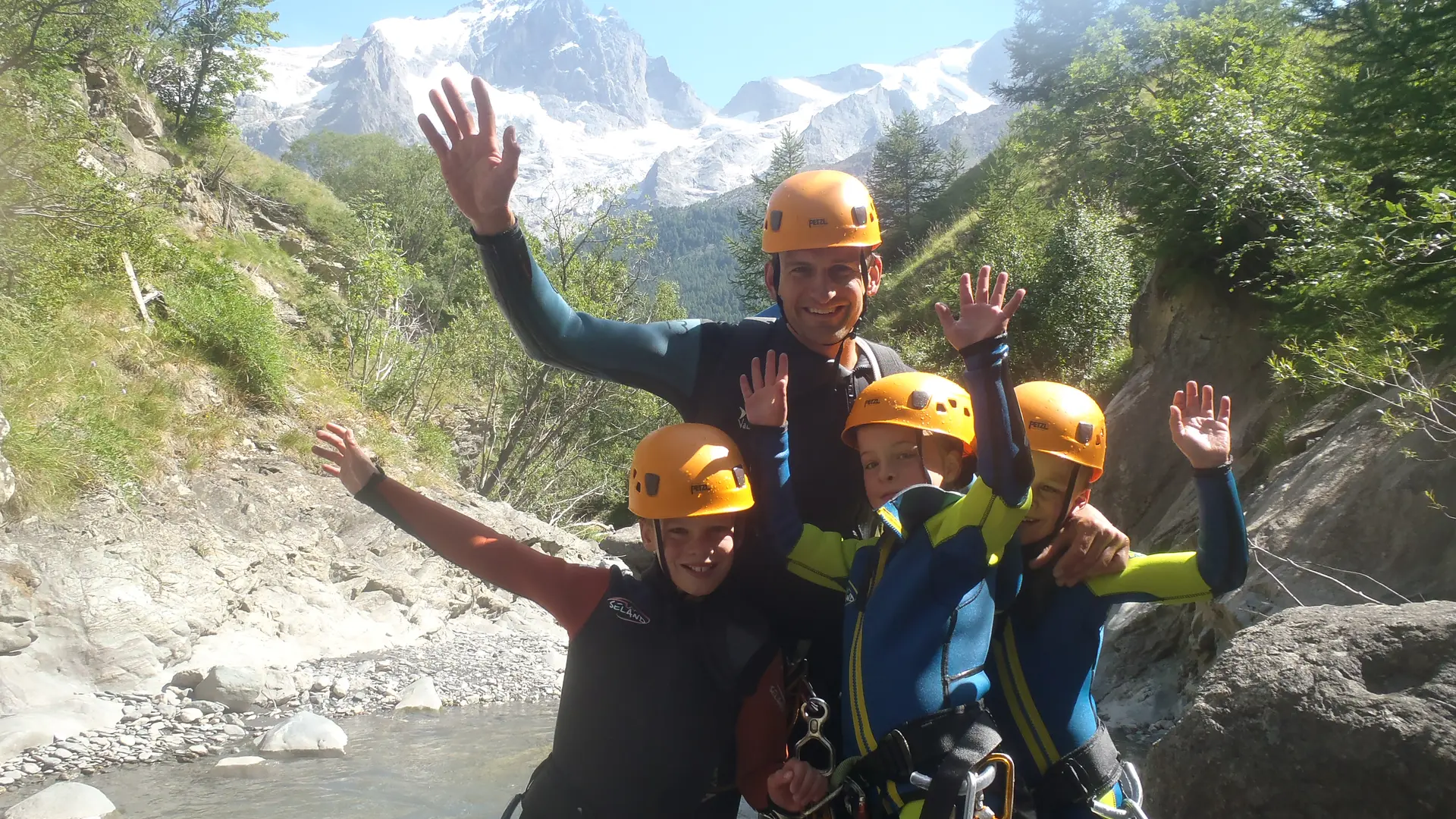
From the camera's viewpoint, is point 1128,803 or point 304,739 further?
point 304,739

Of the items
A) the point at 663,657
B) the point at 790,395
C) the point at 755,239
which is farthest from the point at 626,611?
the point at 755,239

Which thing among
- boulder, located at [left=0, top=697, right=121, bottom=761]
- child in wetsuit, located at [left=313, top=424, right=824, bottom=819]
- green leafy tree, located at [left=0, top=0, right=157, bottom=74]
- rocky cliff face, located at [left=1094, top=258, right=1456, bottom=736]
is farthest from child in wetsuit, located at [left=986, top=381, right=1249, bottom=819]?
green leafy tree, located at [left=0, top=0, right=157, bottom=74]

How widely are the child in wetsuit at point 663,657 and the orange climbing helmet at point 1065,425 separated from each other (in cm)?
97

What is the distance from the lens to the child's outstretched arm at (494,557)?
115 inches

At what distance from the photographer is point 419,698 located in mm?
9672

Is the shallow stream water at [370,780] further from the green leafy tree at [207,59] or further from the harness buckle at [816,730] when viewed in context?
the green leafy tree at [207,59]

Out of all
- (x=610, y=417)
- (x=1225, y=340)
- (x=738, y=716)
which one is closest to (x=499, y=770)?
(x=738, y=716)

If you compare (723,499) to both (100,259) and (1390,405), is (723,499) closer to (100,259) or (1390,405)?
(1390,405)

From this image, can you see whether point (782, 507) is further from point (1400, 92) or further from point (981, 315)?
point (1400, 92)

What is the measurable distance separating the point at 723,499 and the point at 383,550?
1081 cm

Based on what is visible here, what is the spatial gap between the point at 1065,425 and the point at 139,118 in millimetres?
26683

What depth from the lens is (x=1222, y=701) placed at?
3871 mm

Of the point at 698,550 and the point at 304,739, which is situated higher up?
the point at 698,550

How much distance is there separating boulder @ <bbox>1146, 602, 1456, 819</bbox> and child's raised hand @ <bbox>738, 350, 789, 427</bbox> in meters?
2.49
